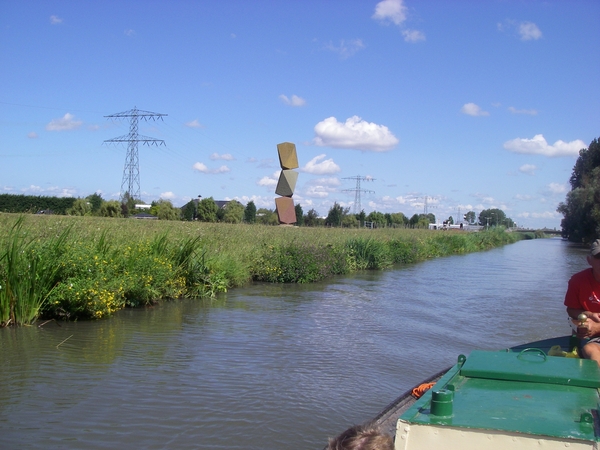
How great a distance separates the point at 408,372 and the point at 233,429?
3.29 meters

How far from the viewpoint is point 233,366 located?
8008 mm

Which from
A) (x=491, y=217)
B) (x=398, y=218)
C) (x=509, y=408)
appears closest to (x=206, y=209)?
(x=509, y=408)

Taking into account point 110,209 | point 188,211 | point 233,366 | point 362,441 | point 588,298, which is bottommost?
point 233,366

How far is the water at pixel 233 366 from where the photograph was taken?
577 centimetres

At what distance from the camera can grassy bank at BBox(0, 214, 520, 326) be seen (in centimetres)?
936

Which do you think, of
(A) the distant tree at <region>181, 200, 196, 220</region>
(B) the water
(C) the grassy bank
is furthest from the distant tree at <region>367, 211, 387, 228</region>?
(B) the water

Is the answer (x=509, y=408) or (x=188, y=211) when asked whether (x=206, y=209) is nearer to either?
(x=188, y=211)

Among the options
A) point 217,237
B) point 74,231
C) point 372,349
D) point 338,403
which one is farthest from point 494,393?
point 217,237

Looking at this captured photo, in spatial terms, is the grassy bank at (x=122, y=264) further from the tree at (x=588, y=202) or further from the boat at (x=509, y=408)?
the tree at (x=588, y=202)

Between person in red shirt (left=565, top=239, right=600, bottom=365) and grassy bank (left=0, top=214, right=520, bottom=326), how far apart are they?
736cm

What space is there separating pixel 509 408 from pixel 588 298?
281 cm

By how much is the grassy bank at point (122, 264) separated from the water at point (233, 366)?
1.31 feet

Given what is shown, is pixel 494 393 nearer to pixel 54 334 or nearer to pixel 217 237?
pixel 54 334

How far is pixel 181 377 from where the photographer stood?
7.38m
